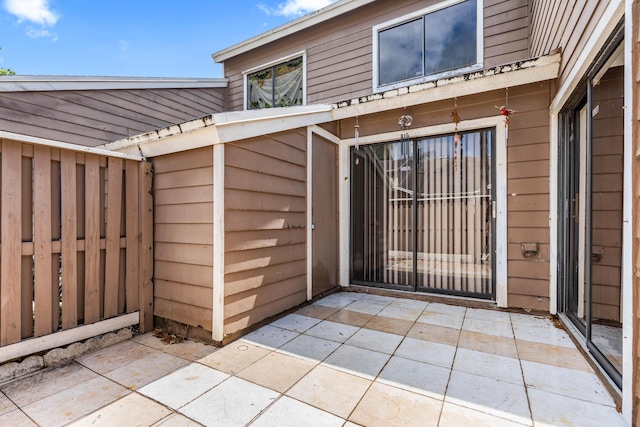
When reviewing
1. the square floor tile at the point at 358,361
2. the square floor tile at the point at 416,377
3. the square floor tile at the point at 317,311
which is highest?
the square floor tile at the point at 416,377

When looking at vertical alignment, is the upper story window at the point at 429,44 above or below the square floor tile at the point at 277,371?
above

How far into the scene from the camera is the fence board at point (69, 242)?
2.22 metres

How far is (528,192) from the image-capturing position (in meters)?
3.07

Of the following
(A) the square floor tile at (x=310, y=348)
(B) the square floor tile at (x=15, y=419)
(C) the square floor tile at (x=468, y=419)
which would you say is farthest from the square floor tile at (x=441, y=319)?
(B) the square floor tile at (x=15, y=419)

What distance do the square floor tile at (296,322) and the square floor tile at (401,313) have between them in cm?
78

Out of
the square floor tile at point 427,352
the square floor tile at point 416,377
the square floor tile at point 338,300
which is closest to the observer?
the square floor tile at point 416,377

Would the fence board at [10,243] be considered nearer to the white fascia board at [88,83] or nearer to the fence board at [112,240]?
the fence board at [112,240]

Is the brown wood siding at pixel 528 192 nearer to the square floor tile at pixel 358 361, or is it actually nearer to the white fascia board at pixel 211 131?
the square floor tile at pixel 358 361

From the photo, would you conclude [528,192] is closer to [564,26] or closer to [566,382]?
[564,26]

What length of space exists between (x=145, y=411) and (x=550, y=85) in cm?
437

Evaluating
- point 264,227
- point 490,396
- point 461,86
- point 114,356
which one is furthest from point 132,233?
point 461,86

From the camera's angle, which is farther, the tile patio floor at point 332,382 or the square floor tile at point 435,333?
the square floor tile at point 435,333

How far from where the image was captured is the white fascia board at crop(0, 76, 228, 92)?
3.45 m

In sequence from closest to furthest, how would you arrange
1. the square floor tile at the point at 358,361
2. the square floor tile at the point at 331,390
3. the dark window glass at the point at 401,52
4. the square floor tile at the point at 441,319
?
the square floor tile at the point at 331,390
the square floor tile at the point at 358,361
the square floor tile at the point at 441,319
the dark window glass at the point at 401,52
